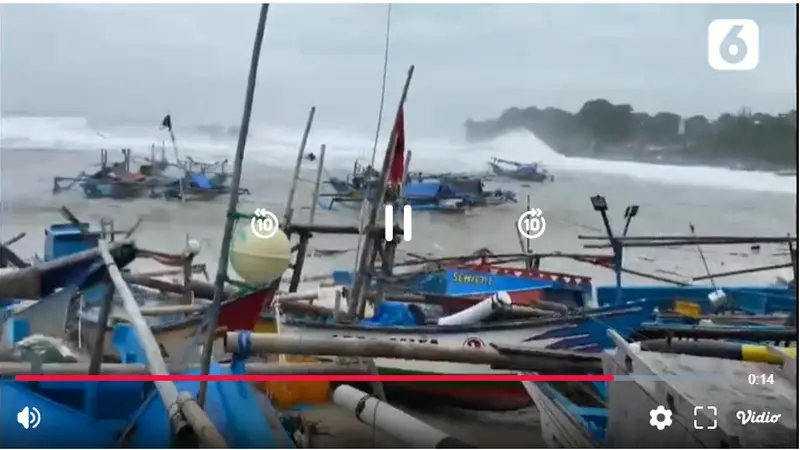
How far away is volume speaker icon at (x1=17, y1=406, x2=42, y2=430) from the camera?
1.80 metres

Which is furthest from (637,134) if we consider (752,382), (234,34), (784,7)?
(234,34)

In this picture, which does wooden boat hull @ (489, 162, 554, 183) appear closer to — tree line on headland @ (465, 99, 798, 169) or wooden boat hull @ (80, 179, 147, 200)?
tree line on headland @ (465, 99, 798, 169)

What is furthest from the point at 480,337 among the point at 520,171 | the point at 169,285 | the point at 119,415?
the point at 119,415

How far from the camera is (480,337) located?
2.28 m

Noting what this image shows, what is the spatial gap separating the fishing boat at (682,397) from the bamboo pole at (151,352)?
666 millimetres

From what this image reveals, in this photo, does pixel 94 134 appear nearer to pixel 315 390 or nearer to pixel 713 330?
pixel 315 390

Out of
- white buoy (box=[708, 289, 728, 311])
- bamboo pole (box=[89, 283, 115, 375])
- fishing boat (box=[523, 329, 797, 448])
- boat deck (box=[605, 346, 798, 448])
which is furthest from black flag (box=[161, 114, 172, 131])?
white buoy (box=[708, 289, 728, 311])

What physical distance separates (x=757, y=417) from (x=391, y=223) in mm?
801

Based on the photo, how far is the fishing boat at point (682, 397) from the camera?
1.80m

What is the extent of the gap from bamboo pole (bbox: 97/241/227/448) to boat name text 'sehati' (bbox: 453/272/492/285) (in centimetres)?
85

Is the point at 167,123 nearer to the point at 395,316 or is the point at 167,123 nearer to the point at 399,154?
the point at 399,154

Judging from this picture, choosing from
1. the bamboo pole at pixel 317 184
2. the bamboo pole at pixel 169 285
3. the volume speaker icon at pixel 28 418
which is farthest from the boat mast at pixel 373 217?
the volume speaker icon at pixel 28 418

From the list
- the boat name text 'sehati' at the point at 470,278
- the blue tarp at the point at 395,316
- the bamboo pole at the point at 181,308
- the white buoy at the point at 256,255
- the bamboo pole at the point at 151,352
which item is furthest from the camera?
the boat name text 'sehati' at the point at 470,278

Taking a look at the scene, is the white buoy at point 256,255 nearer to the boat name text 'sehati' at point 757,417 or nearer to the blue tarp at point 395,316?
the blue tarp at point 395,316
